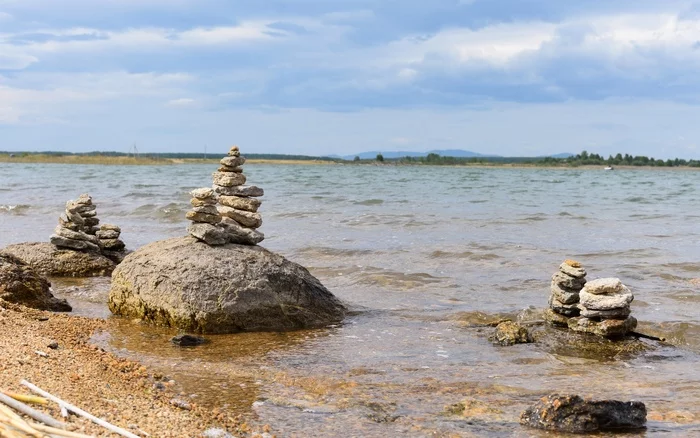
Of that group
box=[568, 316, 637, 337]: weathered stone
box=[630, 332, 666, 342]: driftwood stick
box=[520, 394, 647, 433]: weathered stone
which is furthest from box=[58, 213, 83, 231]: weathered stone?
box=[520, 394, 647, 433]: weathered stone

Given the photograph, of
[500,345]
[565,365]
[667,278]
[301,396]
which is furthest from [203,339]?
[667,278]

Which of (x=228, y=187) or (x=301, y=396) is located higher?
(x=228, y=187)

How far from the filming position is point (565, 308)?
11352mm

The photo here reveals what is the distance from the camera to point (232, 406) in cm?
723

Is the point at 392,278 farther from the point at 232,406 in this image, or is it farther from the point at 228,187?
the point at 232,406

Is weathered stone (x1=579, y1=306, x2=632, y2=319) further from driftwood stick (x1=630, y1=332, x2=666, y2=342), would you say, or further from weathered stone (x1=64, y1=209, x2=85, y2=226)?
weathered stone (x1=64, y1=209, x2=85, y2=226)

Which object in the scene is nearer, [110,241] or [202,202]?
[202,202]

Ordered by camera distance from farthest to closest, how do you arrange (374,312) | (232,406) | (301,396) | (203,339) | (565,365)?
(374,312), (203,339), (565,365), (301,396), (232,406)

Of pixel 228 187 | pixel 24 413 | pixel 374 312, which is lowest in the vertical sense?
pixel 374 312

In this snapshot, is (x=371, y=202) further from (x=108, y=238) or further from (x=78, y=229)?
(x=78, y=229)

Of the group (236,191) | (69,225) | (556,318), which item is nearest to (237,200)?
(236,191)

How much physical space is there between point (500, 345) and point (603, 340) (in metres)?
1.57

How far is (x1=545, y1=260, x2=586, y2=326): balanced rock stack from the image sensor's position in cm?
1133

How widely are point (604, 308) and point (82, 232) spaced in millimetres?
10663
